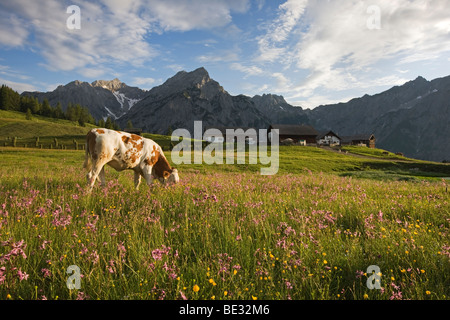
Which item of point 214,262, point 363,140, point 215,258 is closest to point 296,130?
point 363,140

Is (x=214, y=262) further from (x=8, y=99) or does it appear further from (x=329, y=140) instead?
(x=8, y=99)

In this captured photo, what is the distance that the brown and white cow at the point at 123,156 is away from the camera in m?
8.50

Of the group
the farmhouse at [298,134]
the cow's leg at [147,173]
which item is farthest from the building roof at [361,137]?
the cow's leg at [147,173]

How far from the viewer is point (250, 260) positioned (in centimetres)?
329

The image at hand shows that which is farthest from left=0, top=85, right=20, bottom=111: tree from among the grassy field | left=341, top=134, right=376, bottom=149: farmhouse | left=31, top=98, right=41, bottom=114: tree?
left=341, top=134, right=376, bottom=149: farmhouse

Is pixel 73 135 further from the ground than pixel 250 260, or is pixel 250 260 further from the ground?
pixel 73 135

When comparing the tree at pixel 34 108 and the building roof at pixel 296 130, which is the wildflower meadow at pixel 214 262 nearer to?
the building roof at pixel 296 130

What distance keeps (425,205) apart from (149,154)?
394 inches

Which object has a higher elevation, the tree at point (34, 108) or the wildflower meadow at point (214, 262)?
the tree at point (34, 108)

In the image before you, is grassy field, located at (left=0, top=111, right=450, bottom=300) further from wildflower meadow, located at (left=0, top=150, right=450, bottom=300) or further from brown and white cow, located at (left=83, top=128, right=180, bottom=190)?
brown and white cow, located at (left=83, top=128, right=180, bottom=190)

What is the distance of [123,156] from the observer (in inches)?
360

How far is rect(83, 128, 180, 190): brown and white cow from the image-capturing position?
8500 mm
